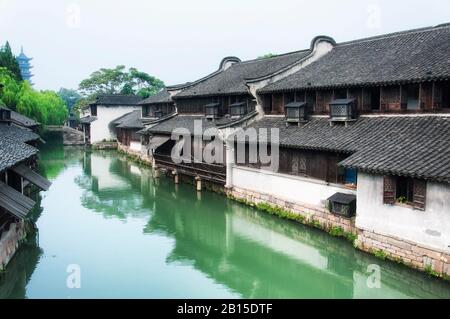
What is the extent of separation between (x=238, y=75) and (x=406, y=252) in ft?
69.7

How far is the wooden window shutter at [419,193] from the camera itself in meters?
12.9

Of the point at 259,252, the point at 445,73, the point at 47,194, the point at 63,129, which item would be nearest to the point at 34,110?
→ the point at 63,129

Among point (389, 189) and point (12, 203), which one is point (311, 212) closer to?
point (389, 189)

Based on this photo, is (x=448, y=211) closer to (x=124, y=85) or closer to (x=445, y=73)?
(x=445, y=73)

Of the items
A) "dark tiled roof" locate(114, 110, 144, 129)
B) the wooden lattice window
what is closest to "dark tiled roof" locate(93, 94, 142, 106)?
"dark tiled roof" locate(114, 110, 144, 129)

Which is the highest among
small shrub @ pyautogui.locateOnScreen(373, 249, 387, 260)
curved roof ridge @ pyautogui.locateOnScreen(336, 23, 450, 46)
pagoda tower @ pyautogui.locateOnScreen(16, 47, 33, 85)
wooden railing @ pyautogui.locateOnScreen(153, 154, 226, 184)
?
pagoda tower @ pyautogui.locateOnScreen(16, 47, 33, 85)

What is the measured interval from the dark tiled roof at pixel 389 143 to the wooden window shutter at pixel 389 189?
558mm

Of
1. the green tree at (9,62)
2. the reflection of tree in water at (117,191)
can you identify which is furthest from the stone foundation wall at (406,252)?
the green tree at (9,62)

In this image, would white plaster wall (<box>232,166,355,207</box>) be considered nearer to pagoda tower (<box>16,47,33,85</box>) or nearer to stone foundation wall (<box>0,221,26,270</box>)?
stone foundation wall (<box>0,221,26,270</box>)

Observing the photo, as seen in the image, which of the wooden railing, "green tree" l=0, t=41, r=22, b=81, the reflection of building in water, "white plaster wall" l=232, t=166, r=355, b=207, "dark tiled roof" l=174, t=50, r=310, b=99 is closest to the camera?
the reflection of building in water

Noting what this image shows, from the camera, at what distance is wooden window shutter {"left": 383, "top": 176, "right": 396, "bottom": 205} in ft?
45.8

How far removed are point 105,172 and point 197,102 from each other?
37.5 feet

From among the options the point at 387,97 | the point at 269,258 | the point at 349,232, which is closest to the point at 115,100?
the point at 387,97

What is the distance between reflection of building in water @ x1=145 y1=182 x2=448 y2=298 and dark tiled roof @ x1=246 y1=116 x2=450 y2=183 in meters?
3.39
